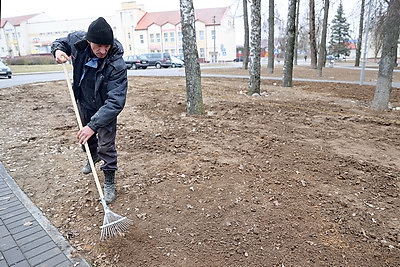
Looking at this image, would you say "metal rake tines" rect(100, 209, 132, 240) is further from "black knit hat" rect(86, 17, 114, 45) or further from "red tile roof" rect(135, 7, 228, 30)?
"red tile roof" rect(135, 7, 228, 30)

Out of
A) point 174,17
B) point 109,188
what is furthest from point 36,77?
point 174,17

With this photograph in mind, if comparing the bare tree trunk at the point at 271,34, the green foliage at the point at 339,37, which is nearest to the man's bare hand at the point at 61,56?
the bare tree trunk at the point at 271,34

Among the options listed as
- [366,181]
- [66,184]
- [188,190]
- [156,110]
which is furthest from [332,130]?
[66,184]

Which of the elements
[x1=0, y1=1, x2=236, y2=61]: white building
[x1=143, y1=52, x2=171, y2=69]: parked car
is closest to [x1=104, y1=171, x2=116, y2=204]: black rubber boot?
[x1=143, y1=52, x2=171, y2=69]: parked car

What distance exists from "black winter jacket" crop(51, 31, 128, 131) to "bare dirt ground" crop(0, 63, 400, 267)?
1.04 meters

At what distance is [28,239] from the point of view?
288 cm

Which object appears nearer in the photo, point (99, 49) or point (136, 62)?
point (99, 49)

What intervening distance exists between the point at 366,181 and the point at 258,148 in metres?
1.65

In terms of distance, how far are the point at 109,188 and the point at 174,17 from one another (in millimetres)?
63661

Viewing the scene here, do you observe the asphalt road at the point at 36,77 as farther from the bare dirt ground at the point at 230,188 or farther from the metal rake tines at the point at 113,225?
the metal rake tines at the point at 113,225

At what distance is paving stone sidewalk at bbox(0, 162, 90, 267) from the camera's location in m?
2.59

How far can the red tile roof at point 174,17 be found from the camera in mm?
60281

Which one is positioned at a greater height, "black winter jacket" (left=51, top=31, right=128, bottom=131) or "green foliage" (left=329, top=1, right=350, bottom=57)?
"green foliage" (left=329, top=1, right=350, bottom=57)

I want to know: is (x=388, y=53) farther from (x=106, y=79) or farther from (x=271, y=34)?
(x=271, y=34)
